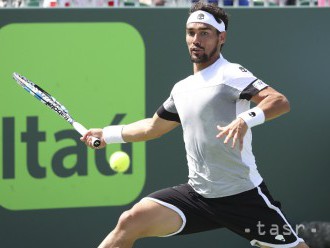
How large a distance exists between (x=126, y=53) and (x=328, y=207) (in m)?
2.14

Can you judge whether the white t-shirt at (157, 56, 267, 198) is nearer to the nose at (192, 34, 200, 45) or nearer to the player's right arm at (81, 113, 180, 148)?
the nose at (192, 34, 200, 45)

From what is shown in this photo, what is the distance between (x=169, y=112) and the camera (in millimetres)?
5531

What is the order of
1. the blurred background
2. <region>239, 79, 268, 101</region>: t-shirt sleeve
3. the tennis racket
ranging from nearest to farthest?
<region>239, 79, 268, 101</region>: t-shirt sleeve → the tennis racket → the blurred background

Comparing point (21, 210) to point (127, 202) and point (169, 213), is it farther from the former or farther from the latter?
point (169, 213)

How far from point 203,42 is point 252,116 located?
31.9 inches

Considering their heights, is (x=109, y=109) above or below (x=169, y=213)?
above

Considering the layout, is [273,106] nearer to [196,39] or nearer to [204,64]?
[204,64]

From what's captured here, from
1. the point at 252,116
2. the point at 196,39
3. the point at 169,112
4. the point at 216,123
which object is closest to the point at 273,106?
the point at 252,116

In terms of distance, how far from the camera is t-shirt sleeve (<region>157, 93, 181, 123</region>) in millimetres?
5493

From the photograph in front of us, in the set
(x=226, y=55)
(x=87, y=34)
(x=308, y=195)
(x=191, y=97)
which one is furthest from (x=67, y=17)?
(x=308, y=195)

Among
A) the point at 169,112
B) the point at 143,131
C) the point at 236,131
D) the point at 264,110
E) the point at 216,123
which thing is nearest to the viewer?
the point at 236,131

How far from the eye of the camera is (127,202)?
6863mm

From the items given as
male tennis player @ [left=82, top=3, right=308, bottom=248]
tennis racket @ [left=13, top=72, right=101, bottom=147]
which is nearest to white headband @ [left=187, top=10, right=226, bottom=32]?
male tennis player @ [left=82, top=3, right=308, bottom=248]

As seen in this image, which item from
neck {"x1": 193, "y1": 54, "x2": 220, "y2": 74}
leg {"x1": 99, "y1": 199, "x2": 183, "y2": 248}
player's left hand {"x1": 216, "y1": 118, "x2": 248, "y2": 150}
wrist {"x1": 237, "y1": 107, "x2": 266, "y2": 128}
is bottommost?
leg {"x1": 99, "y1": 199, "x2": 183, "y2": 248}
